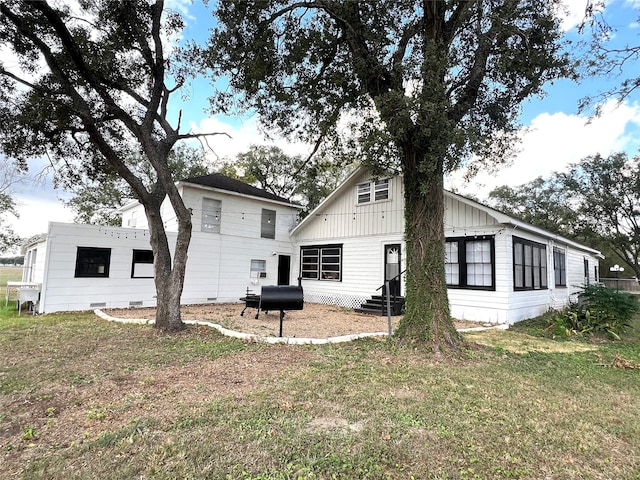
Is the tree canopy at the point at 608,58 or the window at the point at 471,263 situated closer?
the tree canopy at the point at 608,58

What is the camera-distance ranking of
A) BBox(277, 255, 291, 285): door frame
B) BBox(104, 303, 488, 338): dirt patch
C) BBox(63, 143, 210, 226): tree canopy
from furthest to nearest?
1. BBox(63, 143, 210, 226): tree canopy
2. BBox(277, 255, 291, 285): door frame
3. BBox(104, 303, 488, 338): dirt patch

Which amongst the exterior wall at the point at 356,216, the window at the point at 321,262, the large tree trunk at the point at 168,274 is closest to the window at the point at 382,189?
the exterior wall at the point at 356,216

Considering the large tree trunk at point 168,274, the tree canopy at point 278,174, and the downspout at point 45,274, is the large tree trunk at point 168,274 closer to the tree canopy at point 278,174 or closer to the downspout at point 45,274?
the downspout at point 45,274

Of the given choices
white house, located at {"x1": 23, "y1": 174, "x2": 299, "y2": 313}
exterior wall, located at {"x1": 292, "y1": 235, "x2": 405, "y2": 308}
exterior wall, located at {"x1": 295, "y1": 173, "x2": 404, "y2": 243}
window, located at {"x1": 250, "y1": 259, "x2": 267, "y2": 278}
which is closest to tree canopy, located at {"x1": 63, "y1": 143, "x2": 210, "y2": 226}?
white house, located at {"x1": 23, "y1": 174, "x2": 299, "y2": 313}

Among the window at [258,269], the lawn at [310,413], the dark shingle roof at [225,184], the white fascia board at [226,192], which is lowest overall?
the lawn at [310,413]

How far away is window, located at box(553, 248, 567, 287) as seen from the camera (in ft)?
45.5

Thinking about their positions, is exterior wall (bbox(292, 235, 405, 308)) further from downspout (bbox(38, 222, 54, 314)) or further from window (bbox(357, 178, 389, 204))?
downspout (bbox(38, 222, 54, 314))

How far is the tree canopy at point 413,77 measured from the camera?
6.27 meters

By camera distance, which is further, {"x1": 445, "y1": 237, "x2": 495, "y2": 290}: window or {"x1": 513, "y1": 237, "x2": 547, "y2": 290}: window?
{"x1": 513, "y1": 237, "x2": 547, "y2": 290}: window

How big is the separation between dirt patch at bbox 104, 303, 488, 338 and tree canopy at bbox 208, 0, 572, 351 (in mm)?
2327

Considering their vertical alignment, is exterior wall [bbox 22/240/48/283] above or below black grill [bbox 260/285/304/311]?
above

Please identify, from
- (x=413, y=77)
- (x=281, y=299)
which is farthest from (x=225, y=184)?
(x=413, y=77)

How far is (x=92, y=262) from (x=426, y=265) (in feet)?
34.4

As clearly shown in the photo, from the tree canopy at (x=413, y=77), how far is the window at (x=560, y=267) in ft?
24.9
